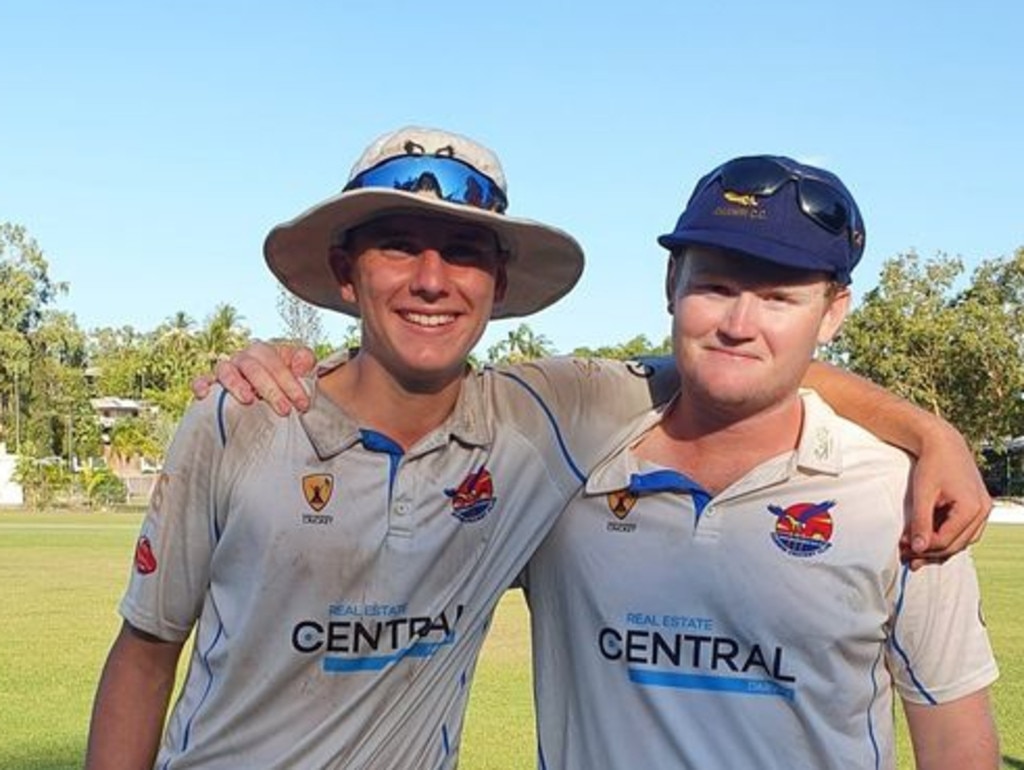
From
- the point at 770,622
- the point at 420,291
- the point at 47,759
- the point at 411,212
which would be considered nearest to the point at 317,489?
the point at 420,291

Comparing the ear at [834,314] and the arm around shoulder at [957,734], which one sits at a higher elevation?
the ear at [834,314]

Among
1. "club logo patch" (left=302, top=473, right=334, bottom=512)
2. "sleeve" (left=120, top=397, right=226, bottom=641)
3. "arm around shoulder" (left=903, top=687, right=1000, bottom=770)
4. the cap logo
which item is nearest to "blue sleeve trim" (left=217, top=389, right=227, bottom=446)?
"sleeve" (left=120, top=397, right=226, bottom=641)

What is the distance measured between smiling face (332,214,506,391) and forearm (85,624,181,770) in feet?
3.21

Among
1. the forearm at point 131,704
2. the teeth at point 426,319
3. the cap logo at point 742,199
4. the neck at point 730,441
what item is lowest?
the forearm at point 131,704

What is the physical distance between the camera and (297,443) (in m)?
3.35

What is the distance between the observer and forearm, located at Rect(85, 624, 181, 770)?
11.2 feet

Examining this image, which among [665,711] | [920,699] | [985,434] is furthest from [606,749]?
[985,434]

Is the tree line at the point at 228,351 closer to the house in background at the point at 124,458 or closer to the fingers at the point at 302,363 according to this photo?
the house in background at the point at 124,458

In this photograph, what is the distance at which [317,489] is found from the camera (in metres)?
3.32

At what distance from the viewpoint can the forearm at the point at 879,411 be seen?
3.27 metres

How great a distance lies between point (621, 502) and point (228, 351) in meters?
45.0

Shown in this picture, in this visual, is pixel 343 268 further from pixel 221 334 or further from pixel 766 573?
pixel 221 334

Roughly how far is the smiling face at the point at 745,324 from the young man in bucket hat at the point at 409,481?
488 millimetres

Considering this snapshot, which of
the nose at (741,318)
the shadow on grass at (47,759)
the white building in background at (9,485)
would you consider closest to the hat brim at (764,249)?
the nose at (741,318)
